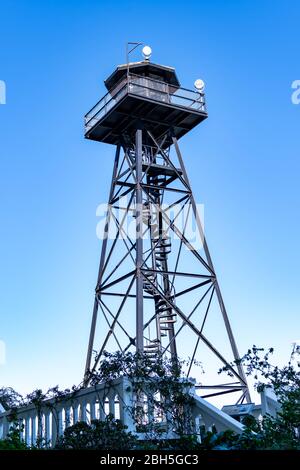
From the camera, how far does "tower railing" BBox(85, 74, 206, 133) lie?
19.7 m

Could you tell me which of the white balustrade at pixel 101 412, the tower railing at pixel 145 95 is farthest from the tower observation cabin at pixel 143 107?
the white balustrade at pixel 101 412

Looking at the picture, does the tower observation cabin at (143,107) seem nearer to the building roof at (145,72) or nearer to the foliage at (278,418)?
the building roof at (145,72)

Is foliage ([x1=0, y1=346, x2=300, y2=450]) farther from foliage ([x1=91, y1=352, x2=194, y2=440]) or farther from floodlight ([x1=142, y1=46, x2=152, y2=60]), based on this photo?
floodlight ([x1=142, y1=46, x2=152, y2=60])

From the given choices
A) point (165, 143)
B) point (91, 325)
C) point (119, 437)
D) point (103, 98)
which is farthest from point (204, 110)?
point (119, 437)

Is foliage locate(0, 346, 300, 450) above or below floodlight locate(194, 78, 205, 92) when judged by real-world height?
below

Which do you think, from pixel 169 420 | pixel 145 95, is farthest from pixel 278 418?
pixel 145 95

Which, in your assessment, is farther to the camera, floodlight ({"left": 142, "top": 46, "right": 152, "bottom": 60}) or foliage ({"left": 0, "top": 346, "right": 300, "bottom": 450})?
floodlight ({"left": 142, "top": 46, "right": 152, "bottom": 60})

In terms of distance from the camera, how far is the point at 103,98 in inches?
809

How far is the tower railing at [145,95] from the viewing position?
19719mm

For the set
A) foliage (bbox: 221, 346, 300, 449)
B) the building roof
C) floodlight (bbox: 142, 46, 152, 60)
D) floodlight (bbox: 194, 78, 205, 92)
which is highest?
floodlight (bbox: 142, 46, 152, 60)

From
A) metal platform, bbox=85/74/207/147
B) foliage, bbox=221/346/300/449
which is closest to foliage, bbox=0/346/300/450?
foliage, bbox=221/346/300/449

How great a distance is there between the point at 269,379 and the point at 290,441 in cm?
147

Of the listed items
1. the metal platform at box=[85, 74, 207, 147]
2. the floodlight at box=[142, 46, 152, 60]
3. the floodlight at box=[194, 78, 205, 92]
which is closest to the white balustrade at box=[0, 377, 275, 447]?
the metal platform at box=[85, 74, 207, 147]

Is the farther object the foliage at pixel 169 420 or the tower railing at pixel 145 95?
the tower railing at pixel 145 95
